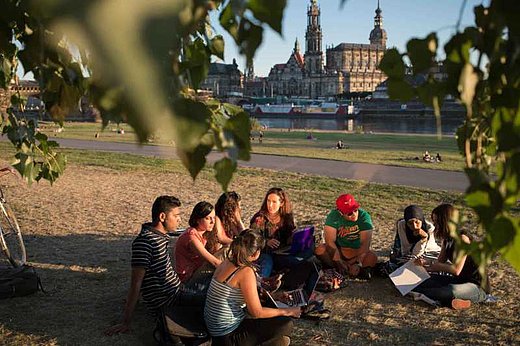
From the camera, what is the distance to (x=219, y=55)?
5.63 ft

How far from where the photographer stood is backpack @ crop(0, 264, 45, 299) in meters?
5.45

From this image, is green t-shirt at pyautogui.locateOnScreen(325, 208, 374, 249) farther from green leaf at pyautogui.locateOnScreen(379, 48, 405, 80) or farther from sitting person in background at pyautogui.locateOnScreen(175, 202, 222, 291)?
green leaf at pyautogui.locateOnScreen(379, 48, 405, 80)

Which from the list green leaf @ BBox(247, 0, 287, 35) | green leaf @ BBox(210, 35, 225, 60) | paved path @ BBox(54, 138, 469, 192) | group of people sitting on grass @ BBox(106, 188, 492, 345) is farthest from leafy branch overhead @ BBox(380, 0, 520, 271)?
paved path @ BBox(54, 138, 469, 192)

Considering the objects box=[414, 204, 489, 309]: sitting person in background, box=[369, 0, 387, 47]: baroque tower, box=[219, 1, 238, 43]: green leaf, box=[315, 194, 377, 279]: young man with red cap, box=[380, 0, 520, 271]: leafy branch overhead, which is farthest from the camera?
box=[369, 0, 387, 47]: baroque tower

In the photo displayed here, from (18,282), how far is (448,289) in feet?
13.9

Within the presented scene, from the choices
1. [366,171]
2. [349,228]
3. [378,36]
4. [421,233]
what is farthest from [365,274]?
[378,36]

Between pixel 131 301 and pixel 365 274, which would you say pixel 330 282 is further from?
pixel 131 301

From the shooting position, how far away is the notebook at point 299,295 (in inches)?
193

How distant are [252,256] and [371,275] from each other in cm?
274

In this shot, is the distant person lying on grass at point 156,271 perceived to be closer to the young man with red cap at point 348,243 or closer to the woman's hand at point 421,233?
the young man with red cap at point 348,243

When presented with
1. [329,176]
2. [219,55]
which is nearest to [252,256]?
[219,55]

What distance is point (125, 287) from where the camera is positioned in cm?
595

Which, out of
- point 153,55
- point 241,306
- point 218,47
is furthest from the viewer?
point 241,306

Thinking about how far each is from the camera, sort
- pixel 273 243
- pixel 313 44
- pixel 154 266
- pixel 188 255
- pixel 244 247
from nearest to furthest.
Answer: pixel 244 247
pixel 154 266
pixel 188 255
pixel 273 243
pixel 313 44
